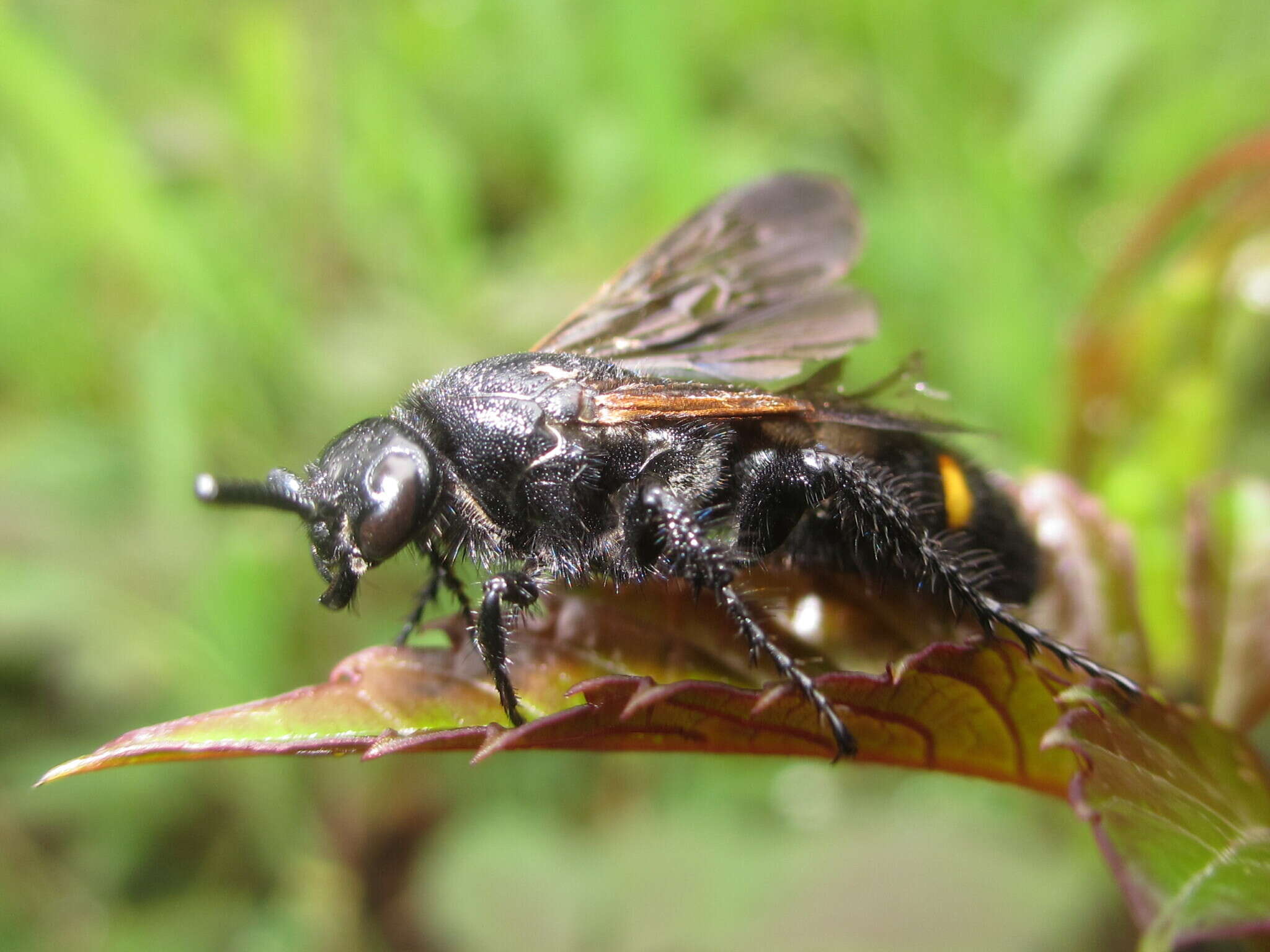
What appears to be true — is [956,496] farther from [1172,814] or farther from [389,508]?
[389,508]

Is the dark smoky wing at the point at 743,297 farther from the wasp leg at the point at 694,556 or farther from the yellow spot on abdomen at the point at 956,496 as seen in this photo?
the wasp leg at the point at 694,556

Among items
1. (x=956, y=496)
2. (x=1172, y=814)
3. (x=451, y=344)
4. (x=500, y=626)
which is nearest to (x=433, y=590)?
(x=500, y=626)

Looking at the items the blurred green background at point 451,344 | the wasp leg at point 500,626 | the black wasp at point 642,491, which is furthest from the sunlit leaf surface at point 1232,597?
the wasp leg at point 500,626

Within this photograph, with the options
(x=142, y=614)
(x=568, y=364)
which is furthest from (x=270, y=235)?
(x=568, y=364)

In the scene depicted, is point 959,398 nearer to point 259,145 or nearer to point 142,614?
point 142,614

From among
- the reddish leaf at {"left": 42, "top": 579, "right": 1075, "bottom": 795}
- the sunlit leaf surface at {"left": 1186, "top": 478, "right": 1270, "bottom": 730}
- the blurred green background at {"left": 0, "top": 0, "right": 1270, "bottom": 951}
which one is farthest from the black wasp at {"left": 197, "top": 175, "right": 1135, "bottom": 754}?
the blurred green background at {"left": 0, "top": 0, "right": 1270, "bottom": 951}
